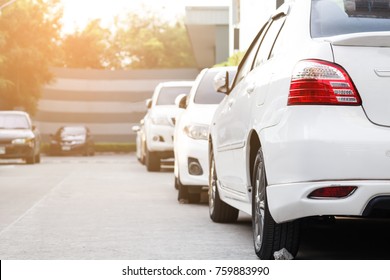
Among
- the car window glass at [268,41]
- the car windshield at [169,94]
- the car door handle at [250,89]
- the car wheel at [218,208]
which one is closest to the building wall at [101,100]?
the car windshield at [169,94]

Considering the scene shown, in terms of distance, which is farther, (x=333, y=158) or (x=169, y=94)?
(x=169, y=94)

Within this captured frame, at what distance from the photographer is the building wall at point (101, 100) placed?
56.8 m

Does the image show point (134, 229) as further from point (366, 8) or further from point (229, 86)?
point (366, 8)

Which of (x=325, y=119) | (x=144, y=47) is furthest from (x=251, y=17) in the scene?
(x=144, y=47)

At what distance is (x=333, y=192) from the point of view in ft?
17.8

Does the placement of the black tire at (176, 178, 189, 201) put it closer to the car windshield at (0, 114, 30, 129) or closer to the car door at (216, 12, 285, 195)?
the car door at (216, 12, 285, 195)

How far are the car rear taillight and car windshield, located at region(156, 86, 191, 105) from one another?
15.8 m

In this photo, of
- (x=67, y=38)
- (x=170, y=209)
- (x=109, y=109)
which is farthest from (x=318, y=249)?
(x=67, y=38)

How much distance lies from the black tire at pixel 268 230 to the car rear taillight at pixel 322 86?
78cm

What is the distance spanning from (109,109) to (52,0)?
16391mm

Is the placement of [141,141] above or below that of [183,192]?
below

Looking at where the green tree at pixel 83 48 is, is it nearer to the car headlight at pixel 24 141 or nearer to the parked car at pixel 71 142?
the parked car at pixel 71 142

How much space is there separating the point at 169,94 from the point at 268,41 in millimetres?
14479

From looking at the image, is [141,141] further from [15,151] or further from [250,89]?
[250,89]
